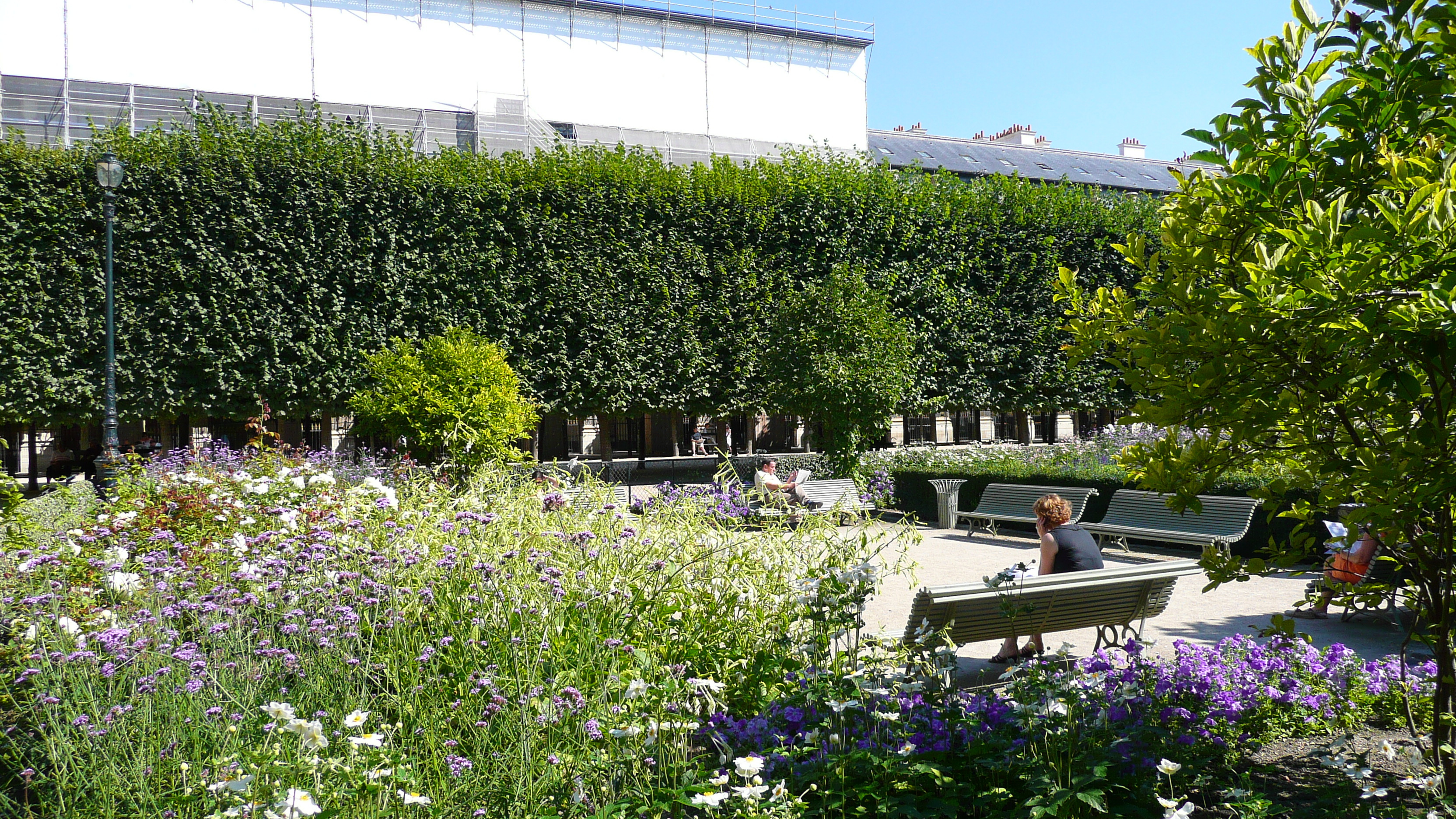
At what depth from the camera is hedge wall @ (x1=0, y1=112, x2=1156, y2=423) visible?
15.4 metres

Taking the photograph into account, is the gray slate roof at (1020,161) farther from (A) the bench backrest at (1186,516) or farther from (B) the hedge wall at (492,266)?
(A) the bench backrest at (1186,516)

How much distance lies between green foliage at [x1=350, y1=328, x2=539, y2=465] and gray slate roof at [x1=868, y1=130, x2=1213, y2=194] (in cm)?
2219

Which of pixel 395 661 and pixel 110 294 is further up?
pixel 110 294

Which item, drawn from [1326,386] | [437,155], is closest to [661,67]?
[437,155]

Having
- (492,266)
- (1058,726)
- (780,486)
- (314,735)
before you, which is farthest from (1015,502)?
(314,735)

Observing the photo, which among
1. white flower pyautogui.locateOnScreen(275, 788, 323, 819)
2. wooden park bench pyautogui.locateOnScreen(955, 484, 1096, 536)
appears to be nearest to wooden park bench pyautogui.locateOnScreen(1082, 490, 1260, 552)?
wooden park bench pyautogui.locateOnScreen(955, 484, 1096, 536)

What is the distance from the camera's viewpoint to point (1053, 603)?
4.67m

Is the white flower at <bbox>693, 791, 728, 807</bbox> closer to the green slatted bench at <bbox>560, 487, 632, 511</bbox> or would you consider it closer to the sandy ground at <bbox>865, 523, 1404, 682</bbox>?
the sandy ground at <bbox>865, 523, 1404, 682</bbox>

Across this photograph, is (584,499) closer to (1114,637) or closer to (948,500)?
(1114,637)

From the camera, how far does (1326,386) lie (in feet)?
8.19

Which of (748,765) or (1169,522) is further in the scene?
(1169,522)

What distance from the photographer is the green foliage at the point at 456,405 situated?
12.6 meters

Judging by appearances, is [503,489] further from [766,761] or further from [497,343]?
[497,343]

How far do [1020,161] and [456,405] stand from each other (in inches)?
1142
